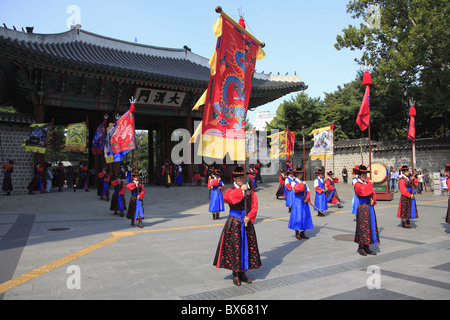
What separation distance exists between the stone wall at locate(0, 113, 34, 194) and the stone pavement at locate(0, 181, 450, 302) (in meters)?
5.43

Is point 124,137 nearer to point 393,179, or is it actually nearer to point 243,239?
point 243,239

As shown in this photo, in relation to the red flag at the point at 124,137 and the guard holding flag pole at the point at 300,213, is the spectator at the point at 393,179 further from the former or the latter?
the red flag at the point at 124,137

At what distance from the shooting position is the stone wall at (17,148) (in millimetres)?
15125

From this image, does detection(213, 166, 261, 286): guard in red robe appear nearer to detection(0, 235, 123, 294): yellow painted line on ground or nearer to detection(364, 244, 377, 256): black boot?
detection(364, 244, 377, 256): black boot

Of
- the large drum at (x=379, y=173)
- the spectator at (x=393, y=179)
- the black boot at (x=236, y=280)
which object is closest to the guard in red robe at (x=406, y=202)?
the black boot at (x=236, y=280)

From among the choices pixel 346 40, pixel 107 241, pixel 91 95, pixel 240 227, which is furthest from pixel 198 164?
pixel 240 227

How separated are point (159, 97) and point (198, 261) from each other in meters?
14.6

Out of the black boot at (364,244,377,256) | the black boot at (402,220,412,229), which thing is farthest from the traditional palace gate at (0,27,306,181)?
the black boot at (364,244,377,256)

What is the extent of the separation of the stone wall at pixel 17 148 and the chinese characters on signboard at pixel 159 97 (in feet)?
19.0

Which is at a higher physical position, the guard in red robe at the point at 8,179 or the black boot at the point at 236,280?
the guard in red robe at the point at 8,179

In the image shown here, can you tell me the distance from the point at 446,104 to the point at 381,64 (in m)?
4.84

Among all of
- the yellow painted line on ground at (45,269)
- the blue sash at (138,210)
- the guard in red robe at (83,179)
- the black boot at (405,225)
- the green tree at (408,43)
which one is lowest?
the black boot at (405,225)

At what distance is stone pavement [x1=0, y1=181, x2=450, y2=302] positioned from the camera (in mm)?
4207

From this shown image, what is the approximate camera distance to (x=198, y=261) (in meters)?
5.76
